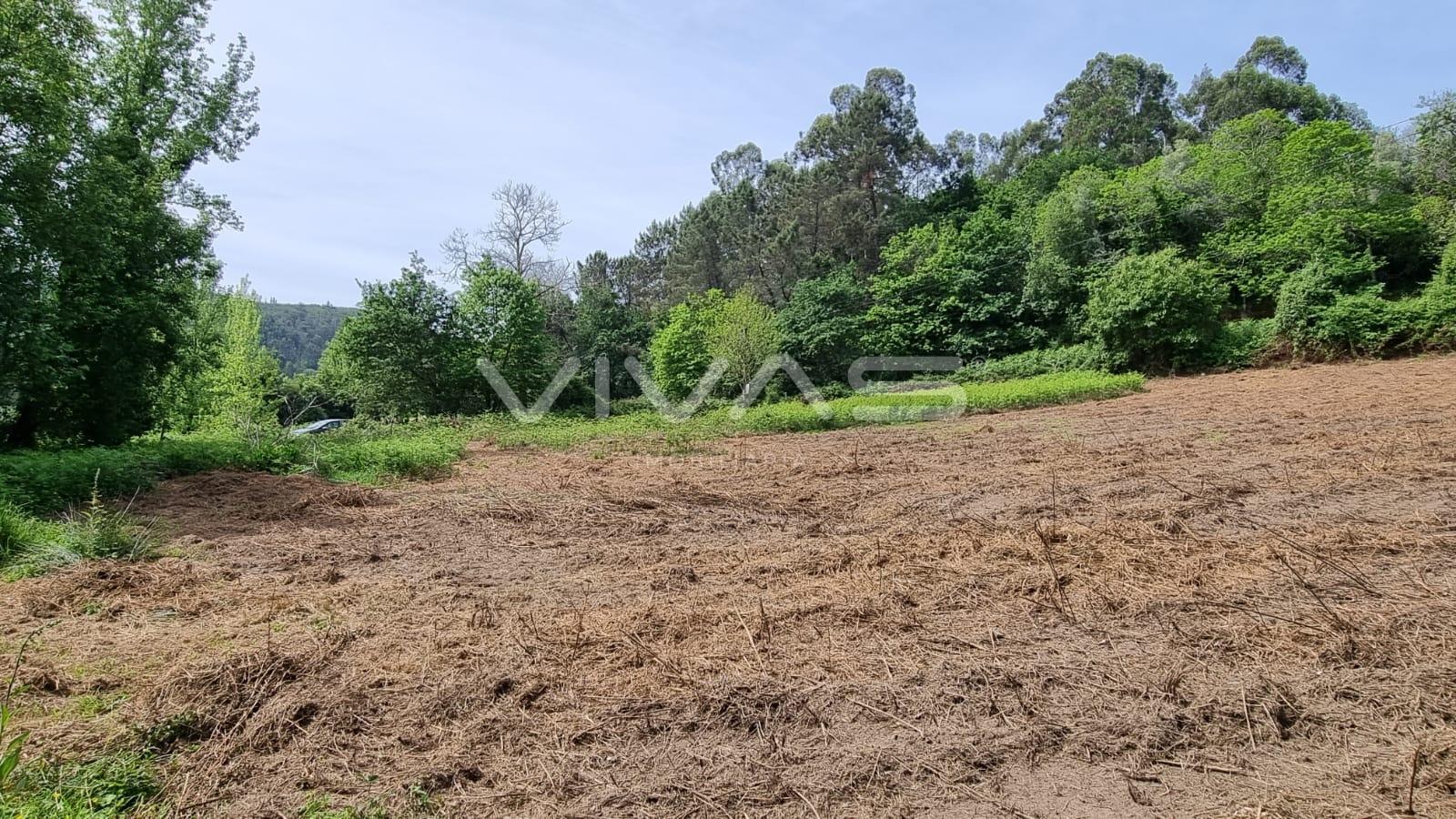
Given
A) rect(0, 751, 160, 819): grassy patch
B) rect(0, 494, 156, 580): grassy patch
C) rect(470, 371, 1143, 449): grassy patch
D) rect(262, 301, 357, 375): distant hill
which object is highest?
rect(262, 301, 357, 375): distant hill

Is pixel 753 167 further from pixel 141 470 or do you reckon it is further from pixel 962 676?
pixel 962 676

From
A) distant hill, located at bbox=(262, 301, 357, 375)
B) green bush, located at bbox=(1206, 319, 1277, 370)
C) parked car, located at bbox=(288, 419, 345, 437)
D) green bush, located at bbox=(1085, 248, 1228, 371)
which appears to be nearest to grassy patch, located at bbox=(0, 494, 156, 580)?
parked car, located at bbox=(288, 419, 345, 437)

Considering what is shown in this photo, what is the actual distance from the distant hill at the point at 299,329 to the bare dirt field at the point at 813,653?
62.8 m

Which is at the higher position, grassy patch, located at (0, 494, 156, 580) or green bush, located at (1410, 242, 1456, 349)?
green bush, located at (1410, 242, 1456, 349)

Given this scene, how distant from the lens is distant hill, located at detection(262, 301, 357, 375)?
216 feet

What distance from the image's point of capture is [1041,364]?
77.1ft

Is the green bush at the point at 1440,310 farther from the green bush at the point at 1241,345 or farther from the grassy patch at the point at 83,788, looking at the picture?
the grassy patch at the point at 83,788

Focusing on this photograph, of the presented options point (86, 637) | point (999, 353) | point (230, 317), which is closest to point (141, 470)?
point (86, 637)

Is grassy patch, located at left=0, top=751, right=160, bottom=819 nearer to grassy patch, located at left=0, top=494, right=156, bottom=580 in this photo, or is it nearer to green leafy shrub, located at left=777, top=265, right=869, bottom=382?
grassy patch, located at left=0, top=494, right=156, bottom=580

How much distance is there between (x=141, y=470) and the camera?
8.64 meters

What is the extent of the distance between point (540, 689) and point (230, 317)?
2872 cm

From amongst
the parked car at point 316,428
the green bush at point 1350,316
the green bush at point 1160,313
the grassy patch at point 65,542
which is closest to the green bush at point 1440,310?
the green bush at point 1350,316

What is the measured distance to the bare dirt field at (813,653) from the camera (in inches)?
96.7

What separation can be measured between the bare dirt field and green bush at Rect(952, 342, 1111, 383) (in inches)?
633
